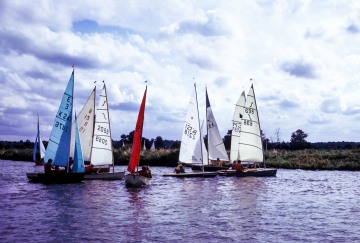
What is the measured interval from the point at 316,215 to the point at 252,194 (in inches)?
372

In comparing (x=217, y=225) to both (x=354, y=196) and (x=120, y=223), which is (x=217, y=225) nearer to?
(x=120, y=223)

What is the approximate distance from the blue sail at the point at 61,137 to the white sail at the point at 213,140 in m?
18.8

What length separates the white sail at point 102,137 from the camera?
1687 inches

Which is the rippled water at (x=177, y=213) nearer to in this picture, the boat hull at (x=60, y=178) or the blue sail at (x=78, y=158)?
the boat hull at (x=60, y=178)

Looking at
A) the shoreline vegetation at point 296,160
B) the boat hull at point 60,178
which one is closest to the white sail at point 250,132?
the boat hull at point 60,178

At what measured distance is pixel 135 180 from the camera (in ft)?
125

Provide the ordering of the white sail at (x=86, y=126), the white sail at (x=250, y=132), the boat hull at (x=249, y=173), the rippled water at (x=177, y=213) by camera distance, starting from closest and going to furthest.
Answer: the rippled water at (x=177, y=213)
the white sail at (x=86, y=126)
the boat hull at (x=249, y=173)
the white sail at (x=250, y=132)

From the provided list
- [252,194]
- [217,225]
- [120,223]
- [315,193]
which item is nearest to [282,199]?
[252,194]

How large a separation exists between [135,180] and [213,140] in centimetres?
1665

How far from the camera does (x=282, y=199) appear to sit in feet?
109

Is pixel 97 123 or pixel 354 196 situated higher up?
pixel 97 123

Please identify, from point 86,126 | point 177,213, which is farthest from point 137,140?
point 177,213

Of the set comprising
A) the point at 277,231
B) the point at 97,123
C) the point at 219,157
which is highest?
the point at 97,123

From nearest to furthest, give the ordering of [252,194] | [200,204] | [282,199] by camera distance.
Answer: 1. [200,204]
2. [282,199]
3. [252,194]
